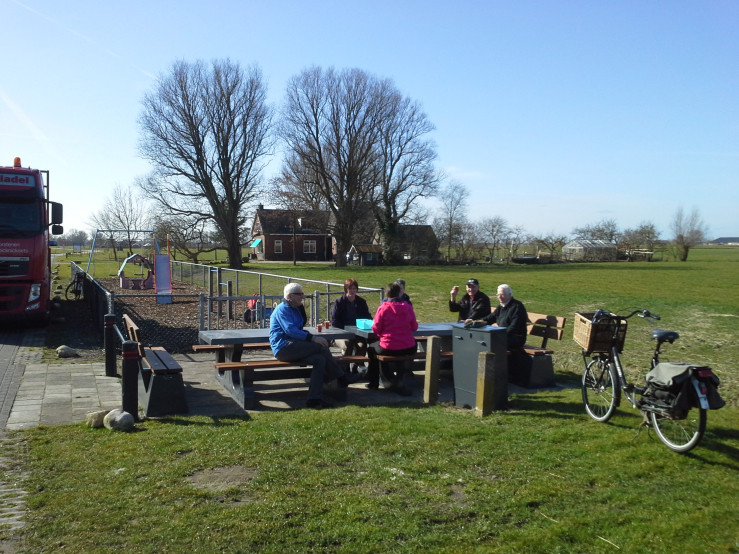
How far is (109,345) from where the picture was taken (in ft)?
31.1

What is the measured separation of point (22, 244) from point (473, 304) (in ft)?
34.1

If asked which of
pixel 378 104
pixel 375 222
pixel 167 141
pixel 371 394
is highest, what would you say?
pixel 378 104

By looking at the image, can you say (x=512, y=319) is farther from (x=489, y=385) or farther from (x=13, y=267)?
(x=13, y=267)

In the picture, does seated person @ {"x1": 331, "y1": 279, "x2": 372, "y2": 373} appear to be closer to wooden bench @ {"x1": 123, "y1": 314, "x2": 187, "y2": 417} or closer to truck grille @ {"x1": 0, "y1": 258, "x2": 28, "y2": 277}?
wooden bench @ {"x1": 123, "y1": 314, "x2": 187, "y2": 417}

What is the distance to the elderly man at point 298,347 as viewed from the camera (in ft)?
26.0

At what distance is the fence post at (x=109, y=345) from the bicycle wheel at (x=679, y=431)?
24.0 ft

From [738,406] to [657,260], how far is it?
250 feet

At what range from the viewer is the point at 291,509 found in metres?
4.42

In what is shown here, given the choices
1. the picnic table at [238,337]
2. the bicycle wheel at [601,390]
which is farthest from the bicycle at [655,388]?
the picnic table at [238,337]

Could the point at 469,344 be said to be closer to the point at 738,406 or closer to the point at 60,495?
the point at 738,406

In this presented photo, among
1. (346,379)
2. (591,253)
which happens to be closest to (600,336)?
(346,379)

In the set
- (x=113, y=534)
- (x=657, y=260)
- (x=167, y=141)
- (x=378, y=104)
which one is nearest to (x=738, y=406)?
(x=113, y=534)

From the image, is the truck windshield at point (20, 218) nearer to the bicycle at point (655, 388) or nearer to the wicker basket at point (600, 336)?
the bicycle at point (655, 388)

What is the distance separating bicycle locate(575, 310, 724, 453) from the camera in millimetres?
5227
